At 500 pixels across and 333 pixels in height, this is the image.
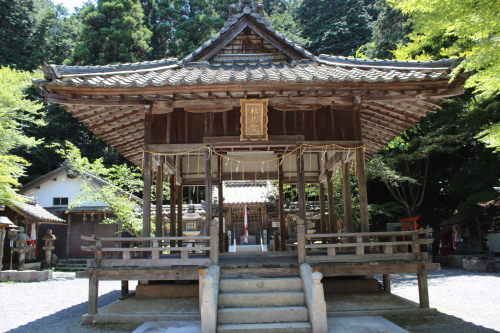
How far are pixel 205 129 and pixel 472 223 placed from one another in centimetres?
1810

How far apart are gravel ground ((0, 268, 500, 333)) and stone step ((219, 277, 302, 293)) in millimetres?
2277

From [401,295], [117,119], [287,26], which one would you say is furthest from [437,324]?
[287,26]

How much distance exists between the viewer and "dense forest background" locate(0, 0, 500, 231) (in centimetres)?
2014

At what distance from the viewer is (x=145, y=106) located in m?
9.48

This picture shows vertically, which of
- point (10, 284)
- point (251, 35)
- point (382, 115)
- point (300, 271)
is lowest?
point (10, 284)

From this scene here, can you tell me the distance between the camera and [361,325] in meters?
7.34

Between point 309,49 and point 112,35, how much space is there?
755 inches

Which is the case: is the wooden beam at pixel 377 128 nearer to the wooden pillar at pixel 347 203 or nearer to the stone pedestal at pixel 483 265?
the wooden pillar at pixel 347 203

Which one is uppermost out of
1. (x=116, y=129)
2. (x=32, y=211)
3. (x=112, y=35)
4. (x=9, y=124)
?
(x=112, y=35)

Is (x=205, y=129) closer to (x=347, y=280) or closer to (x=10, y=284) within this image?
(x=347, y=280)

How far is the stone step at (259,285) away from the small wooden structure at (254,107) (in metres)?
0.50

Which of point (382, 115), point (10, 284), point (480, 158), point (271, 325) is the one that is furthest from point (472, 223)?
point (10, 284)

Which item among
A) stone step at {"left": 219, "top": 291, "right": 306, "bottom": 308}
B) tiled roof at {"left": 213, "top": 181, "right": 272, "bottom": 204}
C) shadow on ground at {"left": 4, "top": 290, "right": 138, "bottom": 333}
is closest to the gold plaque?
stone step at {"left": 219, "top": 291, "right": 306, "bottom": 308}

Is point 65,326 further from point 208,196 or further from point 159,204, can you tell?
point 208,196
